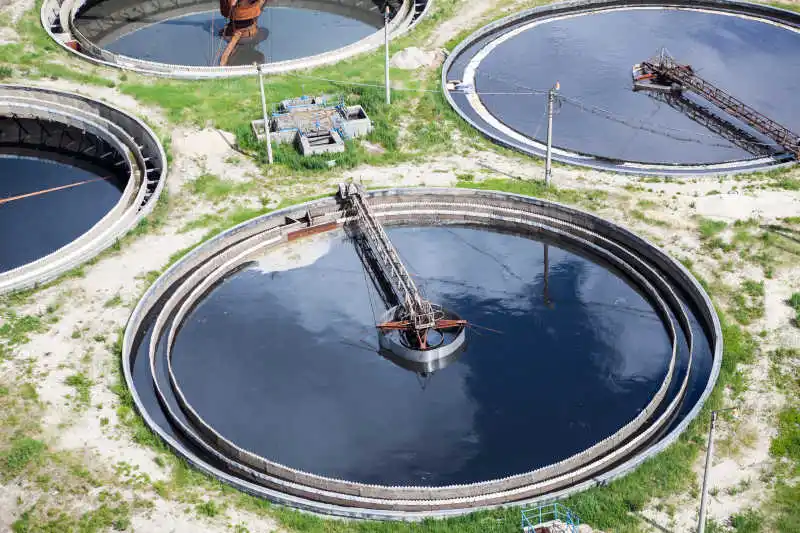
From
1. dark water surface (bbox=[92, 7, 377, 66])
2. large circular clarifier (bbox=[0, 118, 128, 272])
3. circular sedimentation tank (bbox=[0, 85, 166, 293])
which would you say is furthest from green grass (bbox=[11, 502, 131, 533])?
dark water surface (bbox=[92, 7, 377, 66])

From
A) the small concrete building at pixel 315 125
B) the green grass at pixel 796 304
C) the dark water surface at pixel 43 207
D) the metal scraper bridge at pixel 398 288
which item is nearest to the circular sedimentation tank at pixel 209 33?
the small concrete building at pixel 315 125

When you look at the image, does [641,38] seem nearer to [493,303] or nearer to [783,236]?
[783,236]

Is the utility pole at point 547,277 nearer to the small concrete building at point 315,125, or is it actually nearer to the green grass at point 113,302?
the small concrete building at point 315,125

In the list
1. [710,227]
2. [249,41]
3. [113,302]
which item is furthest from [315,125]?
[710,227]

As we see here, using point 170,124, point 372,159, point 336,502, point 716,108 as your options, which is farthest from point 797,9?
point 336,502

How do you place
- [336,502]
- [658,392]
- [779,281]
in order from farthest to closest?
[779,281]
[658,392]
[336,502]

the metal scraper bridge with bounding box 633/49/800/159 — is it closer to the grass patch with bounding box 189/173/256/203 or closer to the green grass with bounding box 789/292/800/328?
the green grass with bounding box 789/292/800/328

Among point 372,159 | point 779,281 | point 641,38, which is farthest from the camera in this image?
point 641,38
